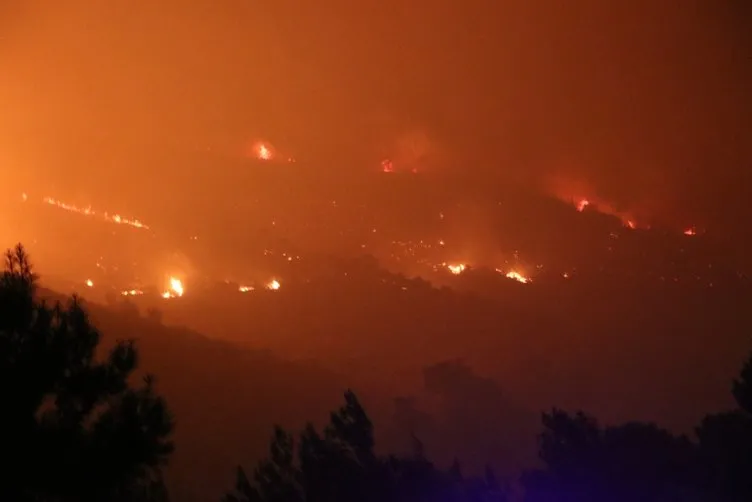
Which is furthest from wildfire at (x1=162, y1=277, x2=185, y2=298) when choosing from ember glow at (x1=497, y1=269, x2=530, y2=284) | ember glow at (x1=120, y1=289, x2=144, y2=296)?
ember glow at (x1=497, y1=269, x2=530, y2=284)

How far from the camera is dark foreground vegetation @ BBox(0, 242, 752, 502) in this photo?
23.6 feet

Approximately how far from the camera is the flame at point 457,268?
4212 centimetres

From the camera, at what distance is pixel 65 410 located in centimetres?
767

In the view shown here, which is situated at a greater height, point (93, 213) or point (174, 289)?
point (93, 213)

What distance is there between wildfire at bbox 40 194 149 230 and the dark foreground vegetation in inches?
956

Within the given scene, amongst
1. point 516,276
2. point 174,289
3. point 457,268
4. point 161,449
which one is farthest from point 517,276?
point 161,449

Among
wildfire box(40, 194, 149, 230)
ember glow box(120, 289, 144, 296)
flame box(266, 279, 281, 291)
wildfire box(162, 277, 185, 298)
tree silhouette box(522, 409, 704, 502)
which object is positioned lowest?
tree silhouette box(522, 409, 704, 502)

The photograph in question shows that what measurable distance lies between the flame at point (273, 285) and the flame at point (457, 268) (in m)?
10.8

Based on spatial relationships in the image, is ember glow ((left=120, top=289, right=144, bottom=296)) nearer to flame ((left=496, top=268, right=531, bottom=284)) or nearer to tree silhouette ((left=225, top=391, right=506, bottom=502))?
flame ((left=496, top=268, right=531, bottom=284))

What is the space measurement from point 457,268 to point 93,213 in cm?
2201

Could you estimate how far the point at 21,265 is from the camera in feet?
26.5

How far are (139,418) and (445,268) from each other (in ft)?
116

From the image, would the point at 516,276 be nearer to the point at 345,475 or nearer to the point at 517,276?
the point at 517,276

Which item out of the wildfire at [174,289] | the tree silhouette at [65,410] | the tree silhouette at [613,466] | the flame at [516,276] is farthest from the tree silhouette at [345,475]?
the flame at [516,276]
